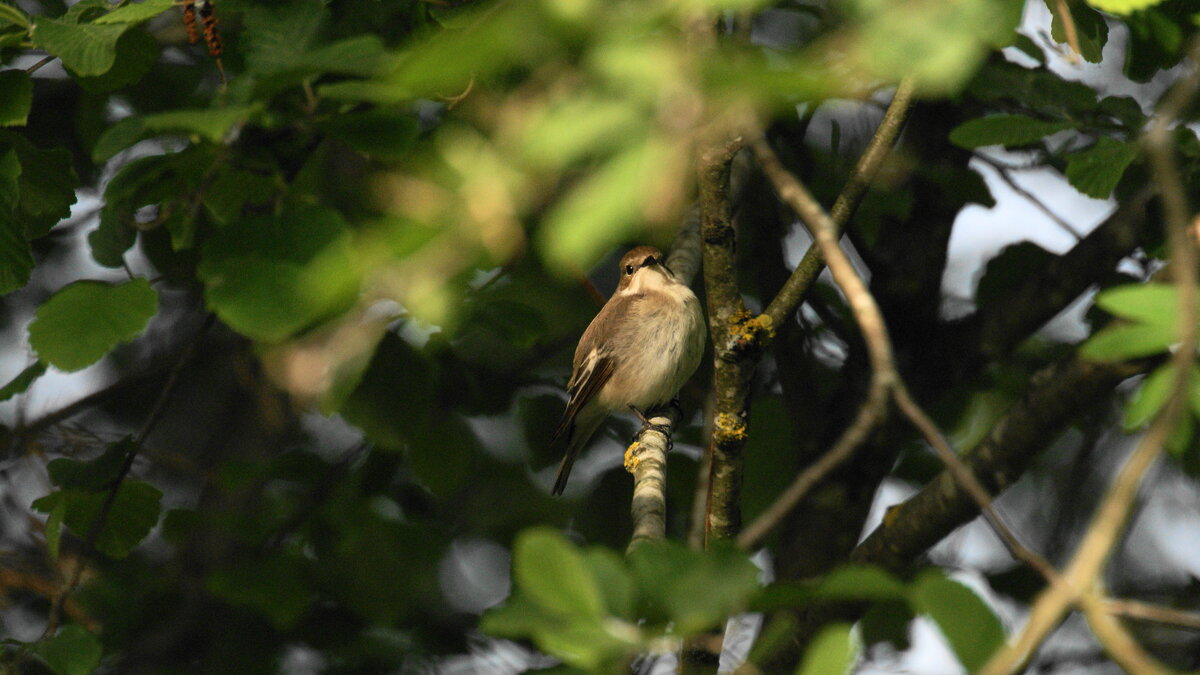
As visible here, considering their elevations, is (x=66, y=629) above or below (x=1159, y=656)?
above

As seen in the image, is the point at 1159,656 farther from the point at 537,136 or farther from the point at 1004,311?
the point at 537,136

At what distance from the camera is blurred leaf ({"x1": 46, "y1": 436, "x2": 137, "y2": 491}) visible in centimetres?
430

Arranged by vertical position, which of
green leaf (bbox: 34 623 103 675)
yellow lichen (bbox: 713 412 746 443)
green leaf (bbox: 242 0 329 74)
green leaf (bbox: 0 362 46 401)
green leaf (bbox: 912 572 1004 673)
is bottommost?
green leaf (bbox: 34 623 103 675)

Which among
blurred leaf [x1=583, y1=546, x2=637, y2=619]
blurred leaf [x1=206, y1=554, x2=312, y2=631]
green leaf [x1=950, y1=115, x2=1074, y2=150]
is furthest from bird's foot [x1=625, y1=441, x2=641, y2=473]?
blurred leaf [x1=583, y1=546, x2=637, y2=619]

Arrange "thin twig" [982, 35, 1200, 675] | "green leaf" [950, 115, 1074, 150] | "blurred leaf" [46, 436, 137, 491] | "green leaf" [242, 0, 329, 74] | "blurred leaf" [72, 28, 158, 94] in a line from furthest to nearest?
1. "blurred leaf" [46, 436, 137, 491]
2. "blurred leaf" [72, 28, 158, 94]
3. "green leaf" [950, 115, 1074, 150]
4. "green leaf" [242, 0, 329, 74]
5. "thin twig" [982, 35, 1200, 675]

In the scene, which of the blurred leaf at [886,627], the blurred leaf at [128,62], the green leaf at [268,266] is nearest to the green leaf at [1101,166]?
the blurred leaf at [886,627]

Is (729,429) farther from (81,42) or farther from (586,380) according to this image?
(81,42)

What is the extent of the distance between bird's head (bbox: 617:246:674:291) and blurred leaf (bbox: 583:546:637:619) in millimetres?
4172

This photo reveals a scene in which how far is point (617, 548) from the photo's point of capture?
501cm

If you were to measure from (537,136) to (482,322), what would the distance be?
9.98 feet

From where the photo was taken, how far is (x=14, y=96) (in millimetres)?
3514

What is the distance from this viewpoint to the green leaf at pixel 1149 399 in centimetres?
194

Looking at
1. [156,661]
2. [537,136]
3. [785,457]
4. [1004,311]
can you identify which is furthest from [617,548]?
[537,136]

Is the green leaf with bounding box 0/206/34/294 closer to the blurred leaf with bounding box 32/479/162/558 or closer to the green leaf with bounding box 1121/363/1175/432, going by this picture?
the blurred leaf with bounding box 32/479/162/558
